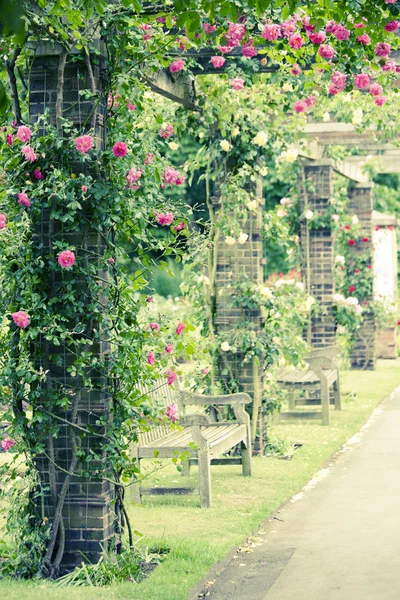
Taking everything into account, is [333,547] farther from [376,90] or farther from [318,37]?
[376,90]

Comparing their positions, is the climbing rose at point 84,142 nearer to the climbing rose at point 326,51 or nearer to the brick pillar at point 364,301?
the climbing rose at point 326,51

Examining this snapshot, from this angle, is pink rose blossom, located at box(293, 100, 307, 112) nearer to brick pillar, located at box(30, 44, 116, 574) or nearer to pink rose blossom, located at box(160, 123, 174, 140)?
A: pink rose blossom, located at box(160, 123, 174, 140)

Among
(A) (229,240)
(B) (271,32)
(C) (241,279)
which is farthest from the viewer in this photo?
(C) (241,279)

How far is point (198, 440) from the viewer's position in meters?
7.09

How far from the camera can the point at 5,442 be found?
5.39 meters

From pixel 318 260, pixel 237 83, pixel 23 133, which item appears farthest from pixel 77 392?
pixel 318 260

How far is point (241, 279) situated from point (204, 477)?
281cm

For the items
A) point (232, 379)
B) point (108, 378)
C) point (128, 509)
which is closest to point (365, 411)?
point (232, 379)

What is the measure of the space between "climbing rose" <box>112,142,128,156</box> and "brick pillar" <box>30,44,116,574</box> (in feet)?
0.62

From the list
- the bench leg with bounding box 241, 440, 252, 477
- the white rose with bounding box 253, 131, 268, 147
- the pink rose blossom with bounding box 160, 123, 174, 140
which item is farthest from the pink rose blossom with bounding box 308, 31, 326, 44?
the bench leg with bounding box 241, 440, 252, 477

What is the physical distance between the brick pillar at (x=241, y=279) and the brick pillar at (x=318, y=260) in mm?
4548

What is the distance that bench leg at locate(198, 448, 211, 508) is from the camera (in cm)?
706

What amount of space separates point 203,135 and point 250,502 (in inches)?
144

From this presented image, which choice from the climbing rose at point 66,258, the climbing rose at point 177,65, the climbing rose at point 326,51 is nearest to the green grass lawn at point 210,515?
the climbing rose at point 66,258
